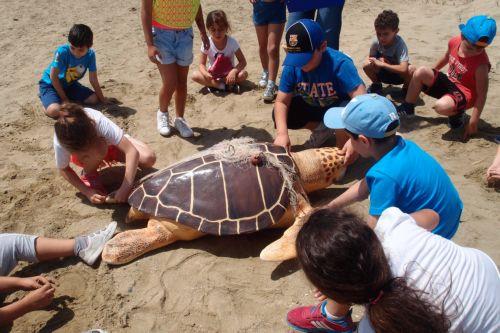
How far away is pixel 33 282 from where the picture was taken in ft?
5.75

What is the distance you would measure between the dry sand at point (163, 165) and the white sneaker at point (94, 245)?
0.05 m

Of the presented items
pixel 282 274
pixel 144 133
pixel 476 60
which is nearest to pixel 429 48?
pixel 476 60

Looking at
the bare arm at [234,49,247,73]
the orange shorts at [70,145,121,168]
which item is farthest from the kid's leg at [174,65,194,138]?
the bare arm at [234,49,247,73]

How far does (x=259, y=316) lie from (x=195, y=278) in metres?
0.36

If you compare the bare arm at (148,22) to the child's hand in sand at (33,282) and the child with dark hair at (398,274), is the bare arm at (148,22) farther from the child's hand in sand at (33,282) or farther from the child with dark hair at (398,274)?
the child with dark hair at (398,274)

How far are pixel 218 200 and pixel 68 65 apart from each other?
202 cm

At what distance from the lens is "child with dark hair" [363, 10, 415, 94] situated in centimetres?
305

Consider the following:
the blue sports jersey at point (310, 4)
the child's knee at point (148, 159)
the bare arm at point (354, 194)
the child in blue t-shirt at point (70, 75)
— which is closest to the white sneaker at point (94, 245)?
the child's knee at point (148, 159)

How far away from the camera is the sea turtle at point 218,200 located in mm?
1951

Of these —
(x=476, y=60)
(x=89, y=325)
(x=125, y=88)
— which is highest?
(x=476, y=60)

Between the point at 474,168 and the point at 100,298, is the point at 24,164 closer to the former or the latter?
the point at 100,298

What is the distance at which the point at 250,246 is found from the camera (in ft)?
6.70

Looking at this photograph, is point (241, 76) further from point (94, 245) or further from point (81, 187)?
point (94, 245)

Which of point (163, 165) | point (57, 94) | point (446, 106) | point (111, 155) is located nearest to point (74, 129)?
point (111, 155)
